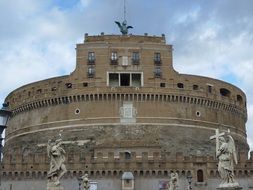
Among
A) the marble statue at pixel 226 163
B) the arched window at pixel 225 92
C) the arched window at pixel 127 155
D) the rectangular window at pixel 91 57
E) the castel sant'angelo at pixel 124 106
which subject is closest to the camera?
the marble statue at pixel 226 163

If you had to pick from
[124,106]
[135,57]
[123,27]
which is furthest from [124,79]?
[123,27]

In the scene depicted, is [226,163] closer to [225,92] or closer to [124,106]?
[124,106]

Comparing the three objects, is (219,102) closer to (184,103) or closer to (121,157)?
(184,103)

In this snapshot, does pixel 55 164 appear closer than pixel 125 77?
Yes

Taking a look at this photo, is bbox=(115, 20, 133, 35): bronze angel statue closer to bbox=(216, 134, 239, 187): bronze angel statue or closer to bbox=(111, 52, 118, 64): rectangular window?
bbox=(111, 52, 118, 64): rectangular window

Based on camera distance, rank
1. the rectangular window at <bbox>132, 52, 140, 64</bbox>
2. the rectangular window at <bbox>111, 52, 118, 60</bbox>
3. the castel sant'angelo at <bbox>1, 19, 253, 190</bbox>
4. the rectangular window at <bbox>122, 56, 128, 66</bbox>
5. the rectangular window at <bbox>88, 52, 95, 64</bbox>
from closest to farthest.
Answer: the castel sant'angelo at <bbox>1, 19, 253, 190</bbox>, the rectangular window at <bbox>122, 56, 128, 66</bbox>, the rectangular window at <bbox>132, 52, 140, 64</bbox>, the rectangular window at <bbox>111, 52, 118, 60</bbox>, the rectangular window at <bbox>88, 52, 95, 64</bbox>

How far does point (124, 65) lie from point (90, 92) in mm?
4798

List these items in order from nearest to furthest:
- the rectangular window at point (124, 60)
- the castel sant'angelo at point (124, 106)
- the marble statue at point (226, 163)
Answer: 1. the marble statue at point (226, 163)
2. the castel sant'angelo at point (124, 106)
3. the rectangular window at point (124, 60)

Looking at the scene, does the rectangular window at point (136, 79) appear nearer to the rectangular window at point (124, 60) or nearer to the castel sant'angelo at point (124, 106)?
the castel sant'angelo at point (124, 106)

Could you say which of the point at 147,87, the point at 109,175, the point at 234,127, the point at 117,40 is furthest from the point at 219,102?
the point at 109,175

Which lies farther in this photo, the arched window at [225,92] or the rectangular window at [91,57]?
the arched window at [225,92]

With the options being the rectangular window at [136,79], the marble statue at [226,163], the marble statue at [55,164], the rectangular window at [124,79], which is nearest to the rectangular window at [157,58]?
the rectangular window at [136,79]

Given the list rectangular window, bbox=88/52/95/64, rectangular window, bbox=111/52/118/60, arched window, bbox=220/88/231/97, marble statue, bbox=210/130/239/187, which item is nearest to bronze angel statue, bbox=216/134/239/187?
marble statue, bbox=210/130/239/187

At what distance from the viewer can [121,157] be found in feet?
159
